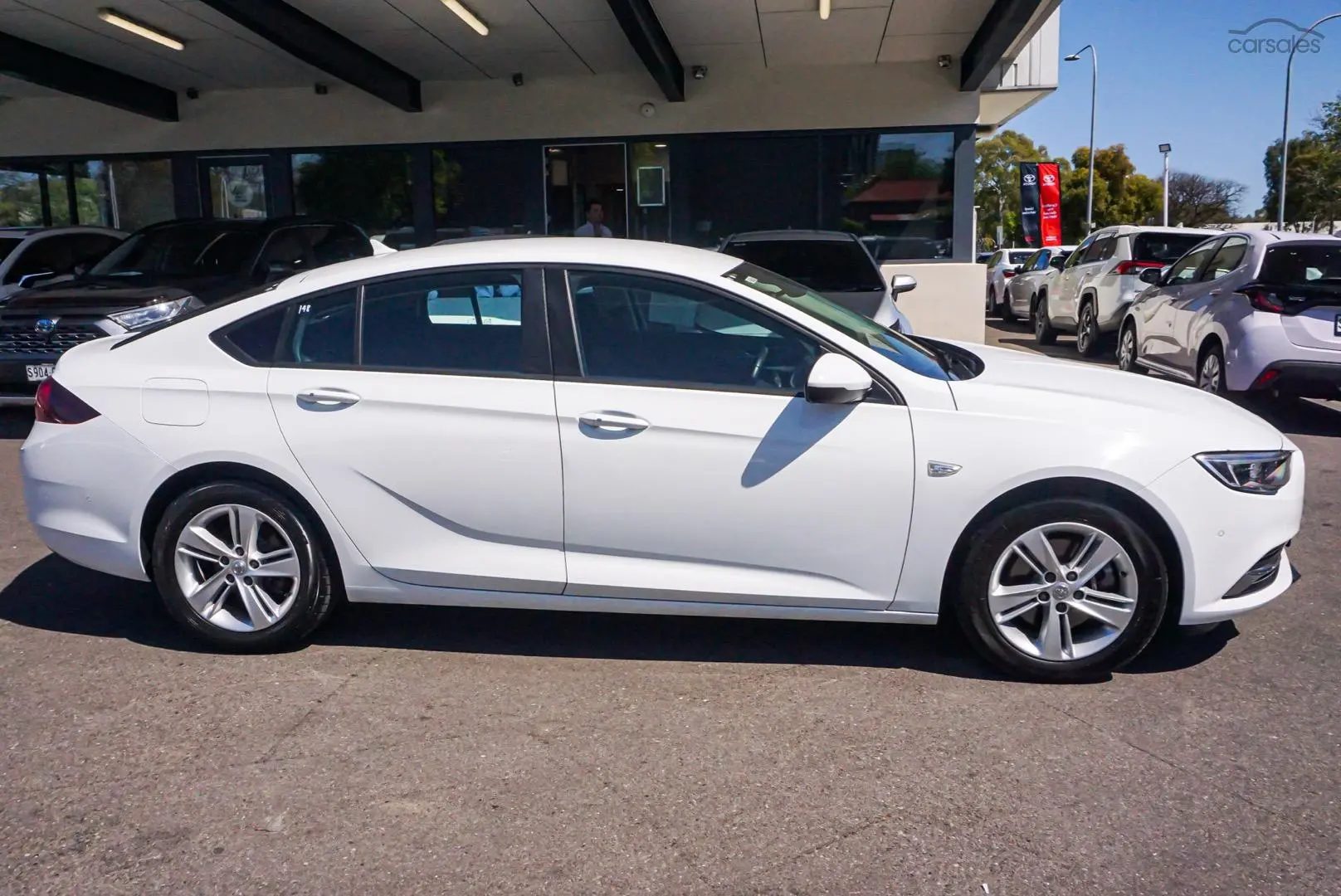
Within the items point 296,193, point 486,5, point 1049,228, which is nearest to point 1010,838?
point 486,5

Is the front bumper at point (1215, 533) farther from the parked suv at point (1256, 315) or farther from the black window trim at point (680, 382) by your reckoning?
the parked suv at point (1256, 315)

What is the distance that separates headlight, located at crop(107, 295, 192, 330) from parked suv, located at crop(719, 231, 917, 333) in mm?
4579

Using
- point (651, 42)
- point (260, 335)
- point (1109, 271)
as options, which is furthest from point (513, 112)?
point (260, 335)

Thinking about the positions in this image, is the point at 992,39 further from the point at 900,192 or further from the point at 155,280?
the point at 155,280

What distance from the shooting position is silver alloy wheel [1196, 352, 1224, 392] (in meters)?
9.54

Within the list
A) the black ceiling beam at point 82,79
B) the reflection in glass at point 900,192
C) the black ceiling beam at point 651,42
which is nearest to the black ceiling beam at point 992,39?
the reflection in glass at point 900,192

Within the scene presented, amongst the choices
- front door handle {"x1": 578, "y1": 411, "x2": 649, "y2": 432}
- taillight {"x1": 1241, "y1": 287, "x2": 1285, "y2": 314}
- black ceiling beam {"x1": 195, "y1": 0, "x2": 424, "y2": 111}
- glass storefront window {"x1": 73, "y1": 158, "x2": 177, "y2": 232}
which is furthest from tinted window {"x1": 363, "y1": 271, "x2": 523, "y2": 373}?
glass storefront window {"x1": 73, "y1": 158, "x2": 177, "y2": 232}

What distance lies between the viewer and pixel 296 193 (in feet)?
53.6

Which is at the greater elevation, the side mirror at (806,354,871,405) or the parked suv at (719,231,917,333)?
the parked suv at (719,231,917,333)

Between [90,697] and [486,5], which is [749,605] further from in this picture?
[486,5]

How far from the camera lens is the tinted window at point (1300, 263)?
30.9 ft

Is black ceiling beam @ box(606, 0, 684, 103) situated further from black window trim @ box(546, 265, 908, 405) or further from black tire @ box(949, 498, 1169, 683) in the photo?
black tire @ box(949, 498, 1169, 683)

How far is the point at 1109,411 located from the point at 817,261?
20.7 ft

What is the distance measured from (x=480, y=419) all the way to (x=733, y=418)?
3.06ft
